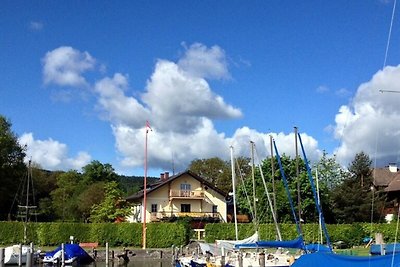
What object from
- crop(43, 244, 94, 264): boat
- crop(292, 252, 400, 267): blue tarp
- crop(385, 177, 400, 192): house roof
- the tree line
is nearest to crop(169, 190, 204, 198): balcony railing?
the tree line

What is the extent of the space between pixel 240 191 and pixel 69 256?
122 feet

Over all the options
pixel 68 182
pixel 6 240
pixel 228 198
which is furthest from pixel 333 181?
pixel 6 240

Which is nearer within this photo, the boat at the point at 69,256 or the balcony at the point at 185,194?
the boat at the point at 69,256

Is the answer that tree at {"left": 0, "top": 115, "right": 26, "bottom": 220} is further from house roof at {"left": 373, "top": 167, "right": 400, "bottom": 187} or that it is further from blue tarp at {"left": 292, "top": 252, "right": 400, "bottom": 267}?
blue tarp at {"left": 292, "top": 252, "right": 400, "bottom": 267}

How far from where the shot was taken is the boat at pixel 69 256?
163 feet

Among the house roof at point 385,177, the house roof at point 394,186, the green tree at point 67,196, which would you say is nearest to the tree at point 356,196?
the house roof at point 394,186

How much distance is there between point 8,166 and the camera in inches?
3482

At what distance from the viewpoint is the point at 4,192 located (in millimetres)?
84875

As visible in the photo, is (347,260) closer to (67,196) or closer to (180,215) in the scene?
(180,215)

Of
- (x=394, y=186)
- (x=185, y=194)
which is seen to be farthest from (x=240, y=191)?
(x=394, y=186)

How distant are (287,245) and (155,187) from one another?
179 ft

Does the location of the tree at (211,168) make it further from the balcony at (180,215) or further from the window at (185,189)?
the balcony at (180,215)

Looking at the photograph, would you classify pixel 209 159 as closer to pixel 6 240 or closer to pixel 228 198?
pixel 228 198

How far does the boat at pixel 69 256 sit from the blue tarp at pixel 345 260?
1394 inches
